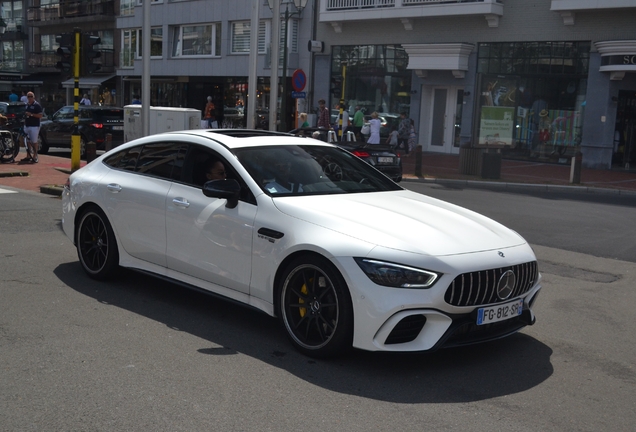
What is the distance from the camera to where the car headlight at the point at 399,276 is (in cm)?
498

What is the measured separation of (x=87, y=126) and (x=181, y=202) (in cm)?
1931

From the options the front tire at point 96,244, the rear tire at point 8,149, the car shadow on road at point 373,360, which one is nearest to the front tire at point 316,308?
the car shadow on road at point 373,360

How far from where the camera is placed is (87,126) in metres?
24.5

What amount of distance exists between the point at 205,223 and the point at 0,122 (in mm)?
17294

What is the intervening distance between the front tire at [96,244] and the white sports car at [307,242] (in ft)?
0.05

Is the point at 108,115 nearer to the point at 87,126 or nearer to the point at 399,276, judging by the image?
the point at 87,126

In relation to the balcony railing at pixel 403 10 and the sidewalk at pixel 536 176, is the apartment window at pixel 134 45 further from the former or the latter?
the sidewalk at pixel 536 176

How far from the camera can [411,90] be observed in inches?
1244

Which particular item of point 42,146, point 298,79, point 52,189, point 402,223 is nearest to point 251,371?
point 402,223

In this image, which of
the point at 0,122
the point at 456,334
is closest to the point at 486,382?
the point at 456,334

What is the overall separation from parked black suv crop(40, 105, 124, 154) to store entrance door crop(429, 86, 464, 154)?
12.6 metres

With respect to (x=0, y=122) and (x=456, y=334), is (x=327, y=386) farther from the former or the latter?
(x=0, y=122)

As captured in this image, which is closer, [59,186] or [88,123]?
[59,186]

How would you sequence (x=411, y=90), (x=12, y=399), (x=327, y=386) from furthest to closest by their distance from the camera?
(x=411, y=90), (x=327, y=386), (x=12, y=399)
